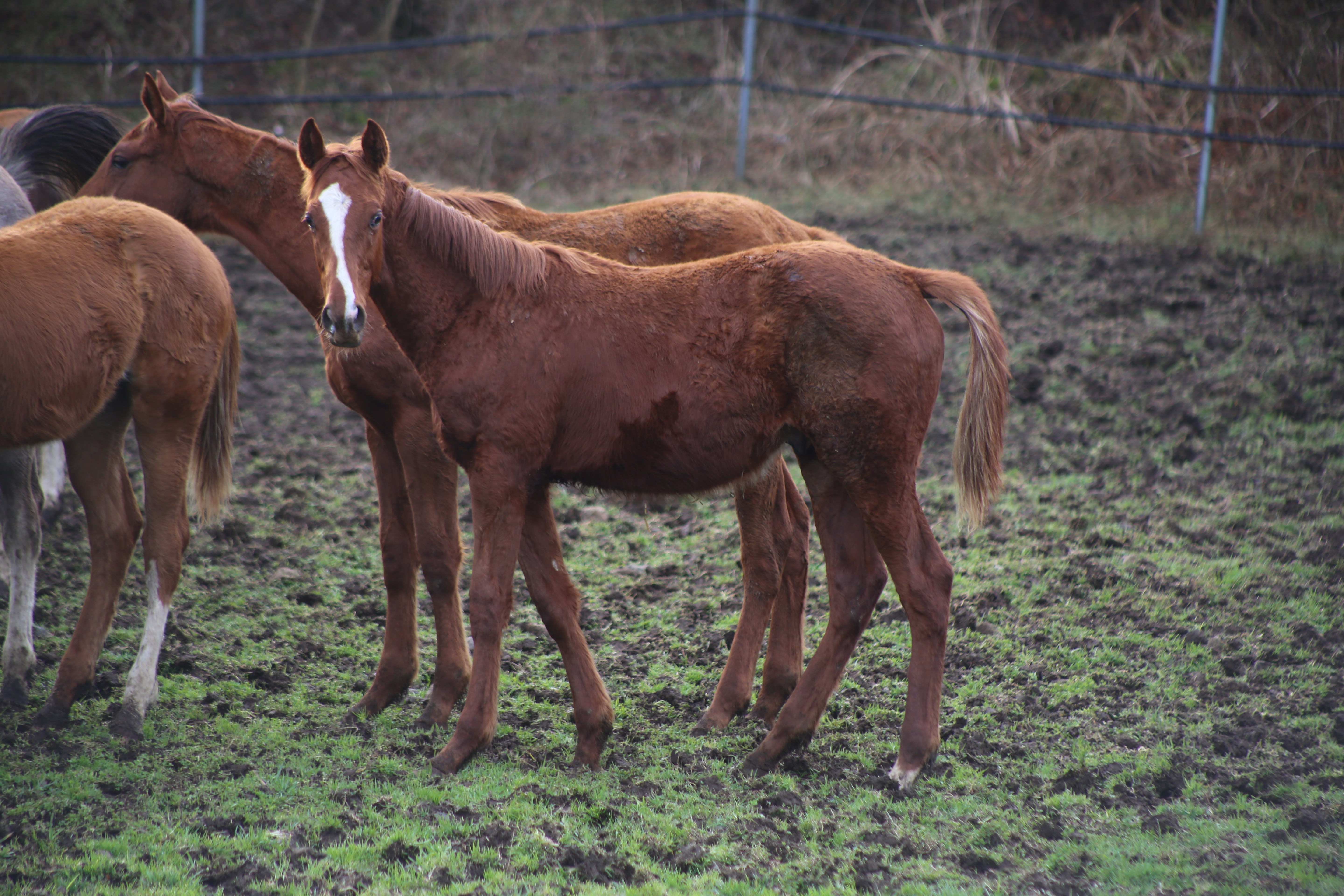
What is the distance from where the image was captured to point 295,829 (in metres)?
3.52

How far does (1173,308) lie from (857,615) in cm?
589

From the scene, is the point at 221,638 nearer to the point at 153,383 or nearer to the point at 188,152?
the point at 153,383

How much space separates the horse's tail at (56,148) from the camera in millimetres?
6105

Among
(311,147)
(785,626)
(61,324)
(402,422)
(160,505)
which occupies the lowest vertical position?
(785,626)

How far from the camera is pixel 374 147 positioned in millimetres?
3773

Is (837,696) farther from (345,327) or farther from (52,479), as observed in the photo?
(52,479)

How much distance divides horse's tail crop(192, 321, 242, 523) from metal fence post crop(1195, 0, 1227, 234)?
853 cm

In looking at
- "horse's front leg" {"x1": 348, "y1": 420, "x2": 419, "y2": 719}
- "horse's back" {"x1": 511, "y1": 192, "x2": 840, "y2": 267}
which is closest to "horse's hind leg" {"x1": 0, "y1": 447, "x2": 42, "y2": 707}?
"horse's front leg" {"x1": 348, "y1": 420, "x2": 419, "y2": 719}

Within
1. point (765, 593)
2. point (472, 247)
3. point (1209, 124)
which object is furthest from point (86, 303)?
point (1209, 124)

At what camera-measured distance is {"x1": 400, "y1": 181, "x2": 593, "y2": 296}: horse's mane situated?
4000 mm

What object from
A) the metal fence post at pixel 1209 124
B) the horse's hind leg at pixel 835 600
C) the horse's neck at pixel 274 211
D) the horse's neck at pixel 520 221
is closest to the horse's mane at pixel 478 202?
the horse's neck at pixel 520 221

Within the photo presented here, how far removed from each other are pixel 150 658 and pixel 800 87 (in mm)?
10549

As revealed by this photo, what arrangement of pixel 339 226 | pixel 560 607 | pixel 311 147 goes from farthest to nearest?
pixel 560 607 < pixel 311 147 < pixel 339 226

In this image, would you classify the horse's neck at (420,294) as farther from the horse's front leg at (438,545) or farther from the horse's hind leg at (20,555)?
the horse's hind leg at (20,555)
